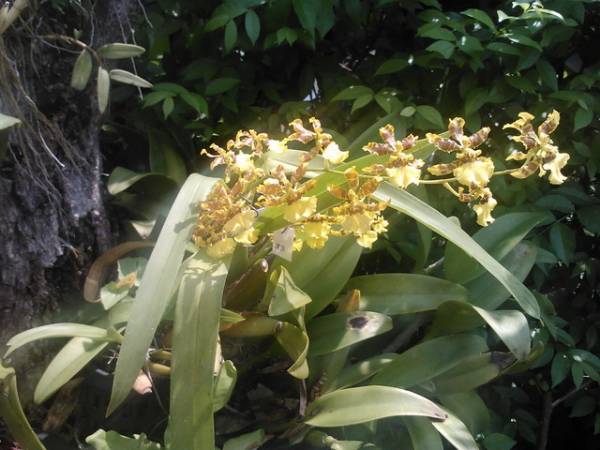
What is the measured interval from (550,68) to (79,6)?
0.96m

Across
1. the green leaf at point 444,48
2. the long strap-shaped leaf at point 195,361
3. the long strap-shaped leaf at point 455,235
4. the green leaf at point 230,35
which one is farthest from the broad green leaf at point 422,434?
the green leaf at point 230,35

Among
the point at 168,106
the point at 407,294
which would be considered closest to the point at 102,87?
the point at 168,106

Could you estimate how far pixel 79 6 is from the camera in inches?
53.8

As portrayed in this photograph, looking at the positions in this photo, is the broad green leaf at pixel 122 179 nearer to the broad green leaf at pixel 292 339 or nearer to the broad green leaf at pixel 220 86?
the broad green leaf at pixel 220 86

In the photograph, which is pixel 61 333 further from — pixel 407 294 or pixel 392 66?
pixel 392 66

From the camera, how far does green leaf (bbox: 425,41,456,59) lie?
4.56ft

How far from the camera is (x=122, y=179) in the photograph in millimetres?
1443

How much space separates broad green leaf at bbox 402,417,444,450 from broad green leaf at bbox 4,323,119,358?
1.66 ft

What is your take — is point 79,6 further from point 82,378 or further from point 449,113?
point 449,113

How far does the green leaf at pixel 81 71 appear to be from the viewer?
1255 millimetres

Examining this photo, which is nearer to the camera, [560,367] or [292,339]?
[292,339]

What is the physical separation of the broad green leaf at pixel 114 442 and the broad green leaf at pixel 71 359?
0.09 m

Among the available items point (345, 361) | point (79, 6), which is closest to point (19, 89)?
point (79, 6)

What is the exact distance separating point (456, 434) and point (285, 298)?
0.36m
